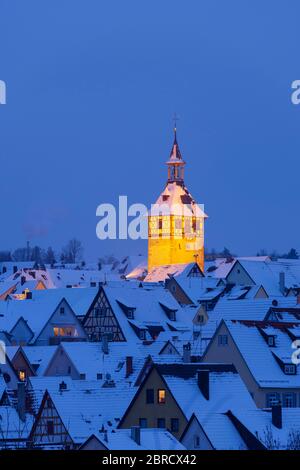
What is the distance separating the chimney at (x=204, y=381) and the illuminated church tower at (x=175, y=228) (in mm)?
81863

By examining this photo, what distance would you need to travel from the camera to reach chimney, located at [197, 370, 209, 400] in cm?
4072

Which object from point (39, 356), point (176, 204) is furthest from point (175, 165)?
point (39, 356)

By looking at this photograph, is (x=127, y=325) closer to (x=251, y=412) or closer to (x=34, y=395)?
(x=34, y=395)

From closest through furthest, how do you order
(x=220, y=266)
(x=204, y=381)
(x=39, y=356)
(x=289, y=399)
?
(x=204, y=381)
(x=289, y=399)
(x=39, y=356)
(x=220, y=266)

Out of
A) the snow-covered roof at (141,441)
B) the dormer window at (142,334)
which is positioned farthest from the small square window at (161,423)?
the dormer window at (142,334)

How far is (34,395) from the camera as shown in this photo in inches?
1789

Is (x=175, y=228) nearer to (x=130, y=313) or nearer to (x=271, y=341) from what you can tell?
(x=130, y=313)

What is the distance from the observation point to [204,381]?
1608 inches

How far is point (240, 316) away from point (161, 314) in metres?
15.3

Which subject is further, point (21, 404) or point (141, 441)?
point (21, 404)

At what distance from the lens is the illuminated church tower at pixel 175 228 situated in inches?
4926

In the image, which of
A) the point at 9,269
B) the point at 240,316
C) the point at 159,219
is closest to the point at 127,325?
the point at 240,316

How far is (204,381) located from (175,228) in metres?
87.2

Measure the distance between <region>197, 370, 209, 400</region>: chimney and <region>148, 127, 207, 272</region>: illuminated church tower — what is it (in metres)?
81.9
